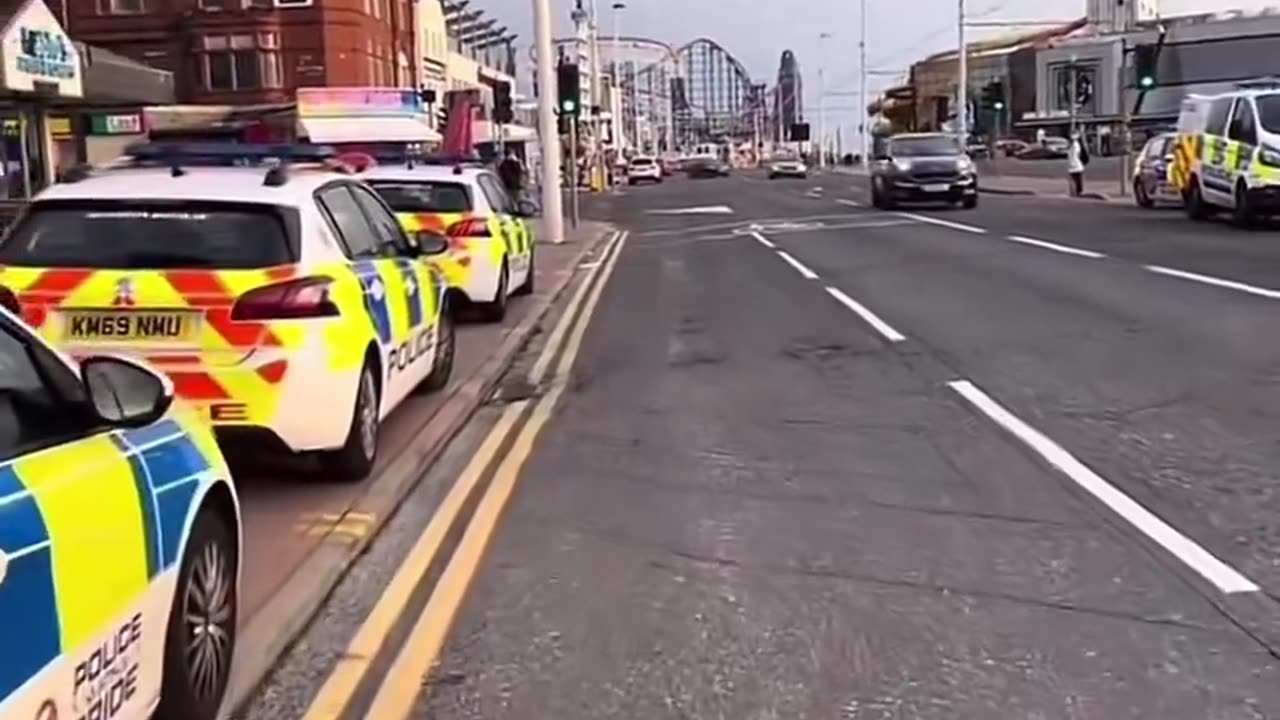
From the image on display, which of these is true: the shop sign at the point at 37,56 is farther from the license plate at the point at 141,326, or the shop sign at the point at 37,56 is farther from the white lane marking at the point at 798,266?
the license plate at the point at 141,326

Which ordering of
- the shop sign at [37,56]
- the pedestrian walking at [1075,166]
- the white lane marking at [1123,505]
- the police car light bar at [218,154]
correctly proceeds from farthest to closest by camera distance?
the pedestrian walking at [1075,166], the shop sign at [37,56], the police car light bar at [218,154], the white lane marking at [1123,505]

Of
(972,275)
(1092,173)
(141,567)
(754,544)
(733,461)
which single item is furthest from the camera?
Result: (1092,173)

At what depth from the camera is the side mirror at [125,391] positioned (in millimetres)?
4328

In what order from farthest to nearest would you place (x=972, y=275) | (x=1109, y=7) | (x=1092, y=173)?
(x=1109, y=7), (x=1092, y=173), (x=972, y=275)

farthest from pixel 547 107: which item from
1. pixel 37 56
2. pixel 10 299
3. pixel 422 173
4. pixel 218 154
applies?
pixel 10 299

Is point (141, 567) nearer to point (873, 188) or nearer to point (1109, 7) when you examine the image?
point (873, 188)

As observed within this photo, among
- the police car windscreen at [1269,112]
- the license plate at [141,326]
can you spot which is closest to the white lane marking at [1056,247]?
the police car windscreen at [1269,112]

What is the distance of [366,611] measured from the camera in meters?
6.31

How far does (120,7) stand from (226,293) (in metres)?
58.2

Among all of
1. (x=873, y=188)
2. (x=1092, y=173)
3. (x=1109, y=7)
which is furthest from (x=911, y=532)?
(x=1109, y=7)

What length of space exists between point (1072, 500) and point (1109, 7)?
11318 centimetres

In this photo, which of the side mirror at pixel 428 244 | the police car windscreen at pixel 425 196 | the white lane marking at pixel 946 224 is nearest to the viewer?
the side mirror at pixel 428 244

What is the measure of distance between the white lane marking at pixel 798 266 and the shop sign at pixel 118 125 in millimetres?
24301

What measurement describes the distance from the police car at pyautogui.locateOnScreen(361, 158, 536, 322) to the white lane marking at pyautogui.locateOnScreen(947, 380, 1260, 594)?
641 cm
